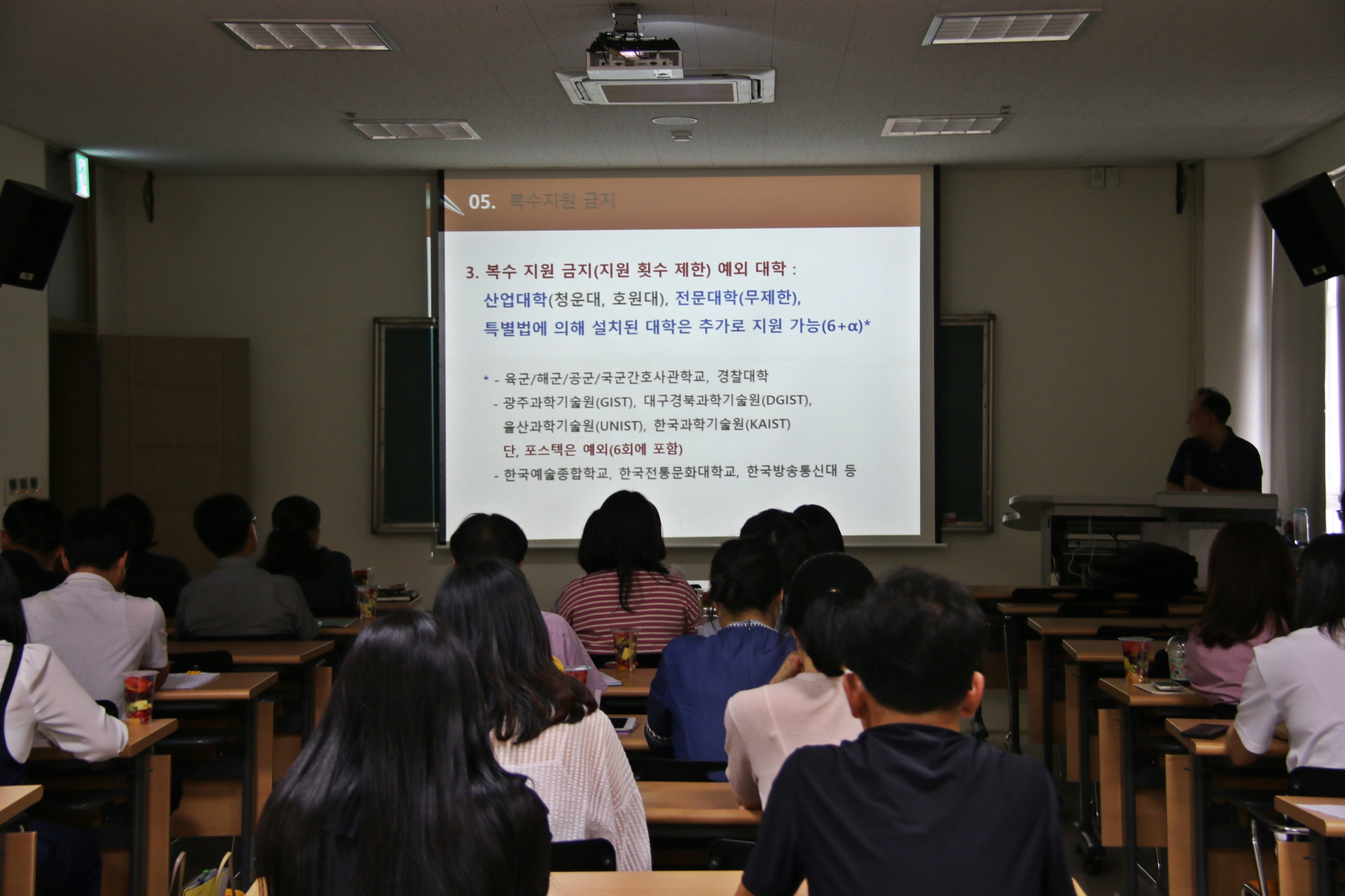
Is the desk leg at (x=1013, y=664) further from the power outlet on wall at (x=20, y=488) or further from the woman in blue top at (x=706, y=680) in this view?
the power outlet on wall at (x=20, y=488)

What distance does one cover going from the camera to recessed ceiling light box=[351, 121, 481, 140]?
5.52 metres

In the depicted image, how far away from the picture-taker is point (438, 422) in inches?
254

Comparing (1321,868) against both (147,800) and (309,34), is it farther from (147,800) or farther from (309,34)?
(309,34)

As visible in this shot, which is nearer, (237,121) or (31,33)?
(31,33)

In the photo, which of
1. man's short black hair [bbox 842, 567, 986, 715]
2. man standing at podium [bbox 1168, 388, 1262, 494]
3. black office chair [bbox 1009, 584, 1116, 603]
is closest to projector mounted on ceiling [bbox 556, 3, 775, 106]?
black office chair [bbox 1009, 584, 1116, 603]

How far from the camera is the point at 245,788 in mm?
3268

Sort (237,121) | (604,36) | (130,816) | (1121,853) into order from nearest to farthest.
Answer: (130,816), (1121,853), (604,36), (237,121)

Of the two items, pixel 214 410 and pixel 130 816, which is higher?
pixel 214 410

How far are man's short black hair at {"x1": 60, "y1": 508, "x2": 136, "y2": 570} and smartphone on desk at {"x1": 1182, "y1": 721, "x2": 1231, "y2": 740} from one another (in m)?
2.85

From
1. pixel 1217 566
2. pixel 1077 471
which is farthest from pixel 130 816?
pixel 1077 471

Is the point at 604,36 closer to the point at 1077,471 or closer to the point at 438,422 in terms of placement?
the point at 438,422

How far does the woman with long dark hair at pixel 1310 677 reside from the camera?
87.4 inches

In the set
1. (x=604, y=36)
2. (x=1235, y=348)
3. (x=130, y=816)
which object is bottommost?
(x=130, y=816)

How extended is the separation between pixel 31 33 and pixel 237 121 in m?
1.26
